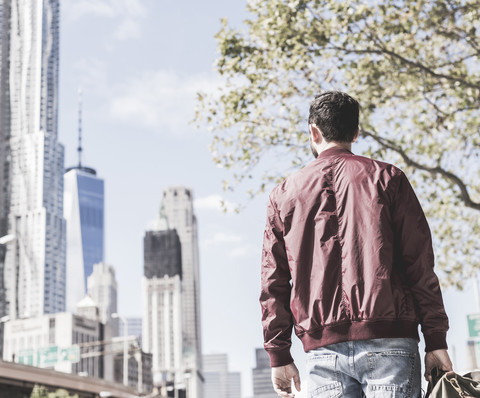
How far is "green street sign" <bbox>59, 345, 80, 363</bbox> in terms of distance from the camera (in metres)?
43.0

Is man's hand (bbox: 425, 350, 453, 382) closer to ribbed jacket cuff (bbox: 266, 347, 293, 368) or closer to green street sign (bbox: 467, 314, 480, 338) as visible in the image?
ribbed jacket cuff (bbox: 266, 347, 293, 368)

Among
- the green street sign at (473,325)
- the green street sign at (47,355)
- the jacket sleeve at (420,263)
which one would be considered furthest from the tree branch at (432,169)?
the green street sign at (47,355)

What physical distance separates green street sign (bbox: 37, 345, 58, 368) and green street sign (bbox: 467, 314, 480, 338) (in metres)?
24.8

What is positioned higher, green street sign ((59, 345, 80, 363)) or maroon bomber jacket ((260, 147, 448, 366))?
maroon bomber jacket ((260, 147, 448, 366))

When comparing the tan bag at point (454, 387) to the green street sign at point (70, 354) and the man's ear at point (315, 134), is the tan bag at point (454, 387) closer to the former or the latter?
the man's ear at point (315, 134)

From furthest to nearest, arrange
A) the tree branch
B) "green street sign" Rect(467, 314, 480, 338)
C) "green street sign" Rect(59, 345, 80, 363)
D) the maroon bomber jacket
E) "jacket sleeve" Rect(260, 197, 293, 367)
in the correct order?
"green street sign" Rect(59, 345, 80, 363), "green street sign" Rect(467, 314, 480, 338), the tree branch, "jacket sleeve" Rect(260, 197, 293, 367), the maroon bomber jacket

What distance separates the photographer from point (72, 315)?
125 metres

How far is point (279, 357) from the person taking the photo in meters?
2.93

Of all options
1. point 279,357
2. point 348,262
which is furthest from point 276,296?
point 348,262

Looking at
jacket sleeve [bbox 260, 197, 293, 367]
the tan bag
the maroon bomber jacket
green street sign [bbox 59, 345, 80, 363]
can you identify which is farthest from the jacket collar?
green street sign [bbox 59, 345, 80, 363]

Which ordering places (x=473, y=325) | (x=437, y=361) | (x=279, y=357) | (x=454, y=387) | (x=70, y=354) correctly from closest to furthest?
(x=454, y=387)
(x=437, y=361)
(x=279, y=357)
(x=473, y=325)
(x=70, y=354)

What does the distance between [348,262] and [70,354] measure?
141 feet

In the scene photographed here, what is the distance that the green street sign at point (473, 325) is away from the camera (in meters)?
30.5

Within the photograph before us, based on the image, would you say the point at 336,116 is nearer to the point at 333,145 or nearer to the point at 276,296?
the point at 333,145
